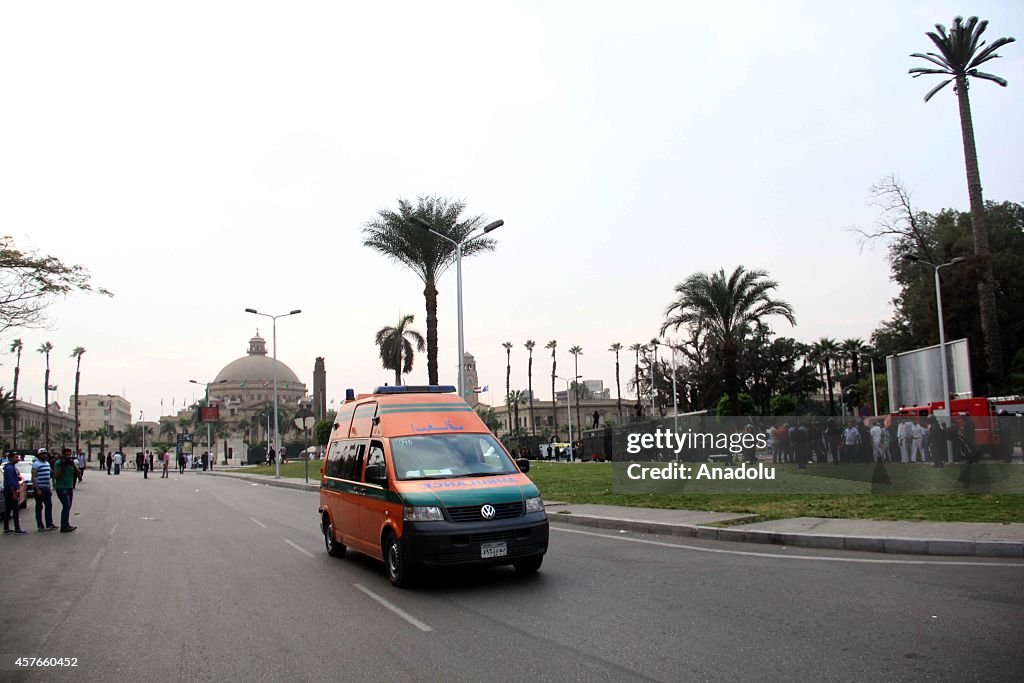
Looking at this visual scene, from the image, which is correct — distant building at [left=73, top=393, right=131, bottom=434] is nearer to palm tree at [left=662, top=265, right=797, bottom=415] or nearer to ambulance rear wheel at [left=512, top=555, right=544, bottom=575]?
palm tree at [left=662, top=265, right=797, bottom=415]

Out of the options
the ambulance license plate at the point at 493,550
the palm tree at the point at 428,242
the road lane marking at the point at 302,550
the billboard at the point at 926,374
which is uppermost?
the palm tree at the point at 428,242

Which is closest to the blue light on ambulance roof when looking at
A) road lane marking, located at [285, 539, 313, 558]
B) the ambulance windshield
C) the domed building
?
the ambulance windshield

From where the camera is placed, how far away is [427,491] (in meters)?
9.06

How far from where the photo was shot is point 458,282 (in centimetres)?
2847

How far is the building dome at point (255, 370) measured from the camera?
163 meters

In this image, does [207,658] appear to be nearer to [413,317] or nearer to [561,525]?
[561,525]

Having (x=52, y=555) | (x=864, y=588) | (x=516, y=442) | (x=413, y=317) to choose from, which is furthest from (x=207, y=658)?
(x=413, y=317)

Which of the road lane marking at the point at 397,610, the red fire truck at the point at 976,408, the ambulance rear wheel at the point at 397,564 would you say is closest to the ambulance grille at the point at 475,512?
the ambulance rear wheel at the point at 397,564

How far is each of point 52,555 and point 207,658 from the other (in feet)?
28.1

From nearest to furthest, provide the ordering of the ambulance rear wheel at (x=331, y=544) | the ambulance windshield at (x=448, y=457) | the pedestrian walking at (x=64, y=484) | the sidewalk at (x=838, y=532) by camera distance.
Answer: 1. the ambulance windshield at (x=448, y=457)
2. the sidewalk at (x=838, y=532)
3. the ambulance rear wheel at (x=331, y=544)
4. the pedestrian walking at (x=64, y=484)

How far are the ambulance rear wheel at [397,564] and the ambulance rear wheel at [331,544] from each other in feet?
8.82

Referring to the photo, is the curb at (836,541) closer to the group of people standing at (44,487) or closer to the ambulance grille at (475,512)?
the ambulance grille at (475,512)

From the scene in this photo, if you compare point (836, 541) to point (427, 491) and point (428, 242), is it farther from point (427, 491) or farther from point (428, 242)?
point (428, 242)

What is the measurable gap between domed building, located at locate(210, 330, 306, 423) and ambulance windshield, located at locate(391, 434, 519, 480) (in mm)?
150425
